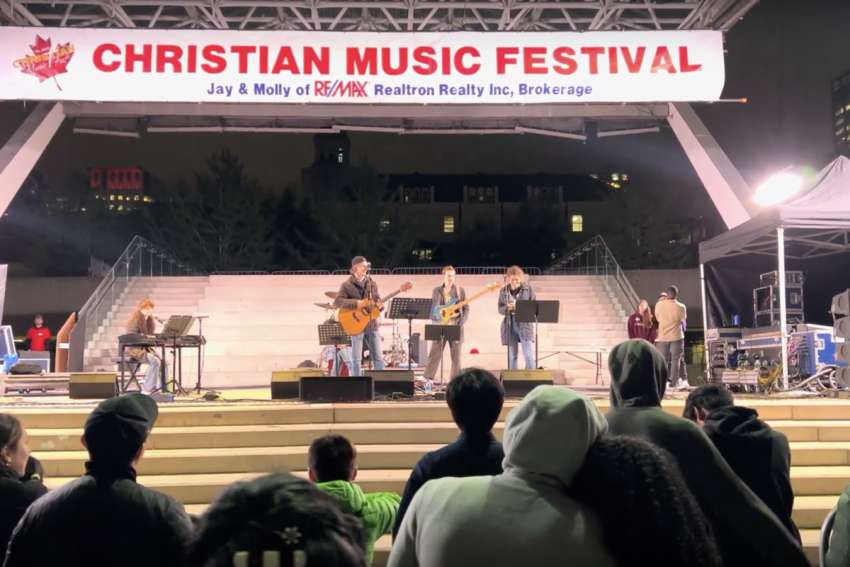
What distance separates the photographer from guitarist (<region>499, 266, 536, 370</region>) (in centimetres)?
1188

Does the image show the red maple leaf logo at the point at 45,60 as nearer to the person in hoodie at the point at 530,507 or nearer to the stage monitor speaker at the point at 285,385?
the stage monitor speaker at the point at 285,385

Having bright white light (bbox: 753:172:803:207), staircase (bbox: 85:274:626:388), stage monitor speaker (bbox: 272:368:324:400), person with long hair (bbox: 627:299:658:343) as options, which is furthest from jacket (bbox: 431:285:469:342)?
bright white light (bbox: 753:172:803:207)

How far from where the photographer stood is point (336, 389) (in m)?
9.45

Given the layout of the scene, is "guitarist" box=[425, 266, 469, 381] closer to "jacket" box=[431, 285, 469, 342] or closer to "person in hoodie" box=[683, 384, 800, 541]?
"jacket" box=[431, 285, 469, 342]

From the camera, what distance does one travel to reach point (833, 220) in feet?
38.0

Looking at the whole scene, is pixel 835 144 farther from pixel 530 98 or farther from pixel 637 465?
pixel 637 465

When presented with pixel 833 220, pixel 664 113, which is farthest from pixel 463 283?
pixel 833 220

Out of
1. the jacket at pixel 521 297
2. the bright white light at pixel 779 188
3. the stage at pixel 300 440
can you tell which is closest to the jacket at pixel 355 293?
the jacket at pixel 521 297

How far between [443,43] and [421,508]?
1538 centimetres

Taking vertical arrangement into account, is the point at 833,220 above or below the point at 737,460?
above

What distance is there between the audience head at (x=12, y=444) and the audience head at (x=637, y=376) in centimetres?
262

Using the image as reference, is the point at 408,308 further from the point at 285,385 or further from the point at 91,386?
the point at 91,386

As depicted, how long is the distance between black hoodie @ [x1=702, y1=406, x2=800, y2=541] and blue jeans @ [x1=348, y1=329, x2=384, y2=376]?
7.88 meters

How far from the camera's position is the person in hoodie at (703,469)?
2316 millimetres
